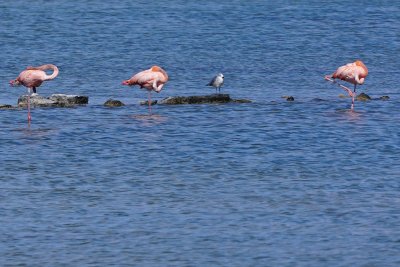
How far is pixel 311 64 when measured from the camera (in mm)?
36844

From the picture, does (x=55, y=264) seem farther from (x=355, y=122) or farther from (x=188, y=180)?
(x=355, y=122)

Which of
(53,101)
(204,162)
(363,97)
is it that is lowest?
(204,162)

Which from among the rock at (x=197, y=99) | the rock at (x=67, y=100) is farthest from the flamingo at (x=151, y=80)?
the rock at (x=67, y=100)

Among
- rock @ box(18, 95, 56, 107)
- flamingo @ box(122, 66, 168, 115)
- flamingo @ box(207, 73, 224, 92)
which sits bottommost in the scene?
rock @ box(18, 95, 56, 107)

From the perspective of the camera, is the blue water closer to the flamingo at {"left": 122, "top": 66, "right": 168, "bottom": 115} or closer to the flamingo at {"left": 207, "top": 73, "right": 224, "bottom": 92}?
the flamingo at {"left": 207, "top": 73, "right": 224, "bottom": 92}

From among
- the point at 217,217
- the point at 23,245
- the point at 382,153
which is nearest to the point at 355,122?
the point at 382,153

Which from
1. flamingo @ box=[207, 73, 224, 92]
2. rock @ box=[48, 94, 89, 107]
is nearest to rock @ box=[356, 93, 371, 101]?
flamingo @ box=[207, 73, 224, 92]

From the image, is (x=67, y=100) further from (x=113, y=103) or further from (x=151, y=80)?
(x=151, y=80)

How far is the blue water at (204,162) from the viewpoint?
14742mm

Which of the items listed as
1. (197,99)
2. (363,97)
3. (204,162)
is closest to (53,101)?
(197,99)

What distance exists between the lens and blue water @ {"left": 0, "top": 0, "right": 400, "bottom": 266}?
14742mm

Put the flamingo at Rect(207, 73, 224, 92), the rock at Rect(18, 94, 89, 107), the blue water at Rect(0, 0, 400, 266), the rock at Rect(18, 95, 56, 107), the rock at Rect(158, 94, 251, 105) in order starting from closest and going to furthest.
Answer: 1. the blue water at Rect(0, 0, 400, 266)
2. the rock at Rect(18, 95, 56, 107)
3. the rock at Rect(18, 94, 89, 107)
4. the rock at Rect(158, 94, 251, 105)
5. the flamingo at Rect(207, 73, 224, 92)

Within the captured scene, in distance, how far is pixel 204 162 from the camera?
20.3 metres

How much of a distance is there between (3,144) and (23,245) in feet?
25.1
